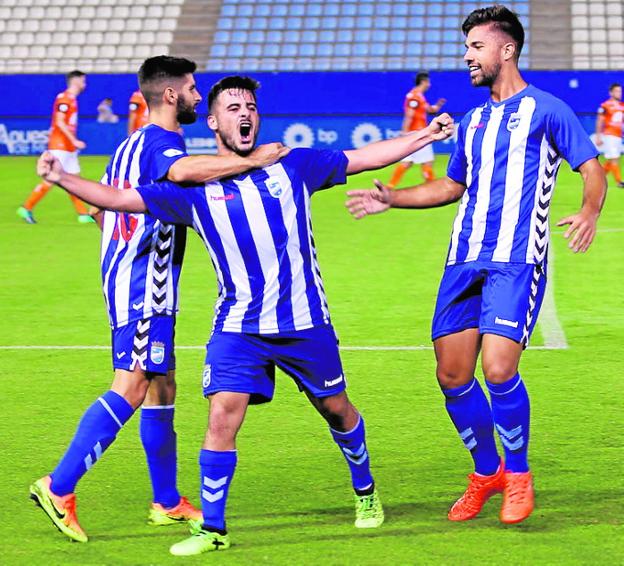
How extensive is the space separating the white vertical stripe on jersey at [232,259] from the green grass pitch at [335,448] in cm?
87

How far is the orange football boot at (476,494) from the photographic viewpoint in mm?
5129

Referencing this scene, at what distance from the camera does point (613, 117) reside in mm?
21344

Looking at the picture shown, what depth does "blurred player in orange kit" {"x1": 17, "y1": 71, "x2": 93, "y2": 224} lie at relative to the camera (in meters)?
A: 16.8

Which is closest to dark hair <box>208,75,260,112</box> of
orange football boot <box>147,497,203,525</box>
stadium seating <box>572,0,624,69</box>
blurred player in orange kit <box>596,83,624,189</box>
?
orange football boot <box>147,497,203,525</box>

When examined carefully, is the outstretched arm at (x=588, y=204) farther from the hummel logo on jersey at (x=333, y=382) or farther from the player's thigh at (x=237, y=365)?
the player's thigh at (x=237, y=365)

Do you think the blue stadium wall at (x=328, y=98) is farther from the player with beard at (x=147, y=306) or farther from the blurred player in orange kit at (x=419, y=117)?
the player with beard at (x=147, y=306)

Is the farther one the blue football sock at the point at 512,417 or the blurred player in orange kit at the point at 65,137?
the blurred player in orange kit at the point at 65,137

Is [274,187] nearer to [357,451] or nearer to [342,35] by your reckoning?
[357,451]

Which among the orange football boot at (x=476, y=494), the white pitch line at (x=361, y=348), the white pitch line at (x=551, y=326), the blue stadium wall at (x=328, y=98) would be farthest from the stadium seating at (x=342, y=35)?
the orange football boot at (x=476, y=494)

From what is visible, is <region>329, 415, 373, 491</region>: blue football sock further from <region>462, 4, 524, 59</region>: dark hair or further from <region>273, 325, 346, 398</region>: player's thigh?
<region>462, 4, 524, 59</region>: dark hair

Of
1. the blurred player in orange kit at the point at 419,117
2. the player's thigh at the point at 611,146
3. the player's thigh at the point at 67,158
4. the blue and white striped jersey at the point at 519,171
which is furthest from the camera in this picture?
the player's thigh at the point at 611,146

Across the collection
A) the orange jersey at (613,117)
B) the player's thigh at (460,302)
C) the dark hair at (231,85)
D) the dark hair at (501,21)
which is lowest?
the player's thigh at (460,302)

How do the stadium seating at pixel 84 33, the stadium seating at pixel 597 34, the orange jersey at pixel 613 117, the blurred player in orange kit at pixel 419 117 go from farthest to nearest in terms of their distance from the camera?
the stadium seating at pixel 84 33 → the stadium seating at pixel 597 34 → the orange jersey at pixel 613 117 → the blurred player in orange kit at pixel 419 117

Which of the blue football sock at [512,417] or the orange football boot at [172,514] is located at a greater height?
the blue football sock at [512,417]
